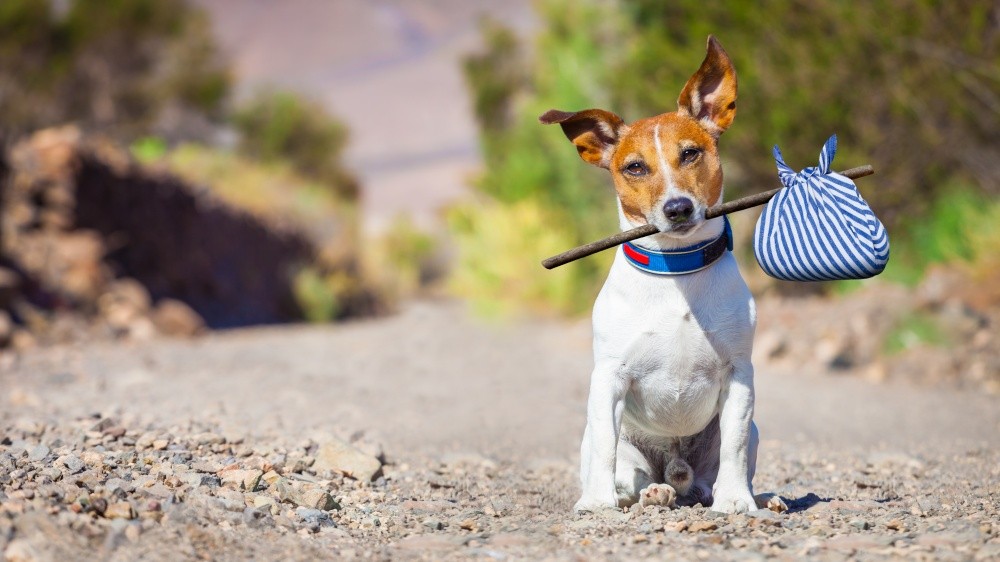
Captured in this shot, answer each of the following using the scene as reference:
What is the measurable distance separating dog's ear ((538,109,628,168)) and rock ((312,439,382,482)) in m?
1.69

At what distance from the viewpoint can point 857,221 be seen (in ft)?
11.4

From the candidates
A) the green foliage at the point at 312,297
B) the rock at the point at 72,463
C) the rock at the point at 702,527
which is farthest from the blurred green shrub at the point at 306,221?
the rock at the point at 702,527

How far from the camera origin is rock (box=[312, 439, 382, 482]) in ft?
14.4

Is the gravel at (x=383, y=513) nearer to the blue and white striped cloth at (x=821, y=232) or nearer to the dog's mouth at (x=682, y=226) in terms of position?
the blue and white striped cloth at (x=821, y=232)

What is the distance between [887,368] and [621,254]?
615cm

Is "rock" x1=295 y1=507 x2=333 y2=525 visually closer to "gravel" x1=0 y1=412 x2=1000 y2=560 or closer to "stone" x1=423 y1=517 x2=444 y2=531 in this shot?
"gravel" x1=0 y1=412 x2=1000 y2=560

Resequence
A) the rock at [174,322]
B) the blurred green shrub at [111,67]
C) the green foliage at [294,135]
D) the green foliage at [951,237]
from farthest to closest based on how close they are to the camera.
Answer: the green foliage at [294,135] < the blurred green shrub at [111,67] < the rock at [174,322] < the green foliage at [951,237]

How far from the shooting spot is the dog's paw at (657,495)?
3.77 meters

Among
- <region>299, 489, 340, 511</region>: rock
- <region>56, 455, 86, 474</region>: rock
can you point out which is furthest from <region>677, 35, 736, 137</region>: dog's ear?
<region>56, 455, 86, 474</region>: rock

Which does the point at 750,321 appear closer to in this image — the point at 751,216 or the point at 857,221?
the point at 857,221

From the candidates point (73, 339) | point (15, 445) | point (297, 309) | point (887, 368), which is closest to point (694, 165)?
point (15, 445)

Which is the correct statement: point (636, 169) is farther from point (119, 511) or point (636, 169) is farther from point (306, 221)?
point (306, 221)

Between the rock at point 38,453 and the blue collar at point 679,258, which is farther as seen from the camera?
the rock at point 38,453

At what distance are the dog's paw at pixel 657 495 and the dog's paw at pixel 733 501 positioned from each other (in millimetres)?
189
